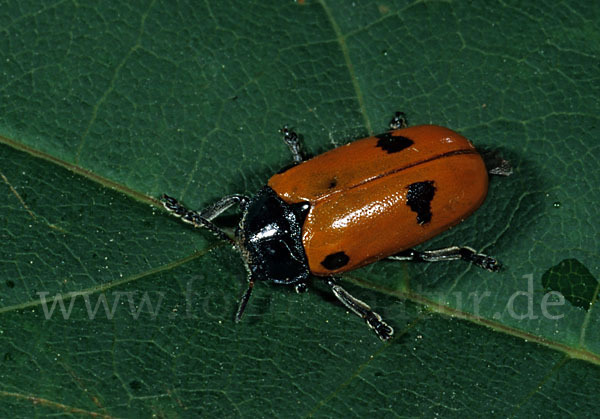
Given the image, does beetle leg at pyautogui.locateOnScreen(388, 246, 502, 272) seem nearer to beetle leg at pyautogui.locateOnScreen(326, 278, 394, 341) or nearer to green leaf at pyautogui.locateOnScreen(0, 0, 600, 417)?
green leaf at pyautogui.locateOnScreen(0, 0, 600, 417)

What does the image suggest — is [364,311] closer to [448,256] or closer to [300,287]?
[300,287]

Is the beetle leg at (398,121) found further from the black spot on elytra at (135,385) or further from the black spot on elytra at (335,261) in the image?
the black spot on elytra at (135,385)

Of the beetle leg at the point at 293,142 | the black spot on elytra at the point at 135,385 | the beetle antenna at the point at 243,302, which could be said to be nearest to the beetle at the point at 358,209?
the beetle antenna at the point at 243,302

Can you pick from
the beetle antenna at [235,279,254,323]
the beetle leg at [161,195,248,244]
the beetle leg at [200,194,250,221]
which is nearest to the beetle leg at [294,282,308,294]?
the beetle antenna at [235,279,254,323]

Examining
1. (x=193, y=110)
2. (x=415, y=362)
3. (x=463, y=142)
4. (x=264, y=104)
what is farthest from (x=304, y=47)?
(x=415, y=362)

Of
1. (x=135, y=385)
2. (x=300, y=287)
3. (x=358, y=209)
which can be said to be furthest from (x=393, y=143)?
(x=135, y=385)

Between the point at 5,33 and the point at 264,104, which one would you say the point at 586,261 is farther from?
the point at 5,33

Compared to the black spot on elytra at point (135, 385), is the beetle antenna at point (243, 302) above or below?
above
